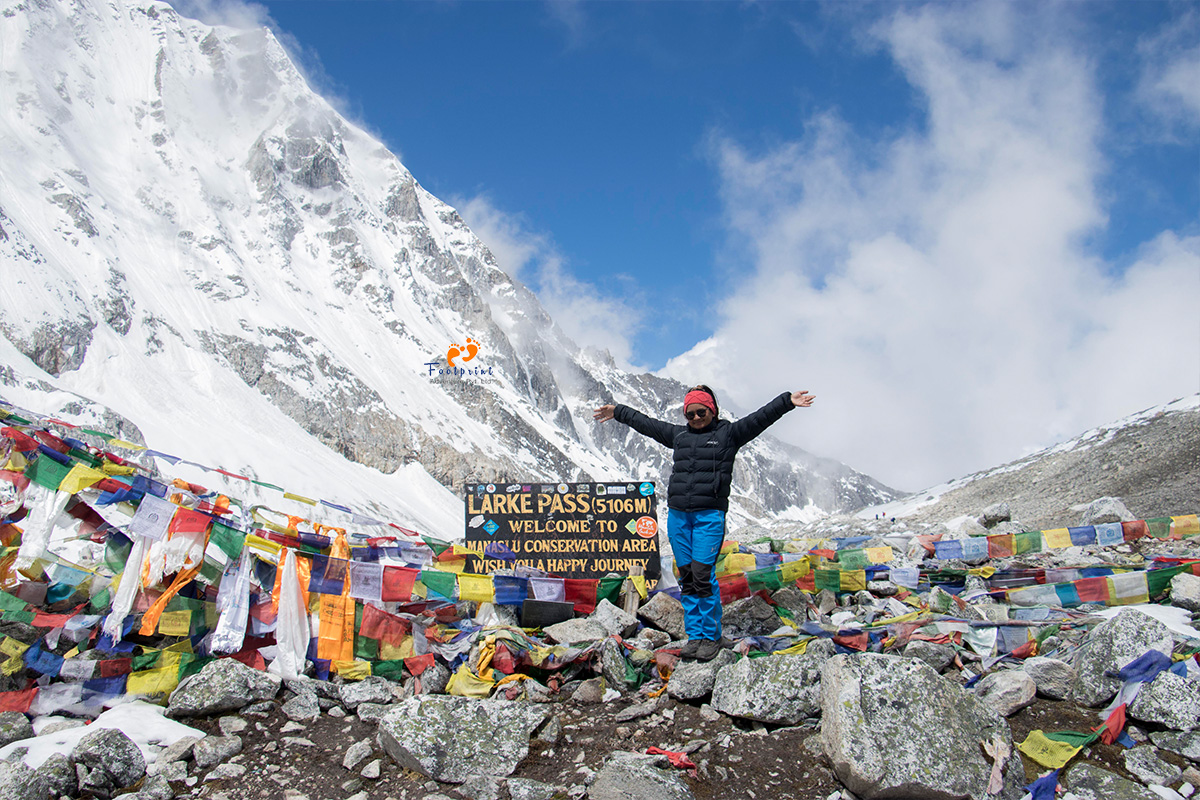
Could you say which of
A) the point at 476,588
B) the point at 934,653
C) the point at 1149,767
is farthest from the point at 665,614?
the point at 1149,767

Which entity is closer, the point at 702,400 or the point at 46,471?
the point at 702,400

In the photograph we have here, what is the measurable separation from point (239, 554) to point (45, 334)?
84.5m

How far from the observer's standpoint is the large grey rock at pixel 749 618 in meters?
7.01

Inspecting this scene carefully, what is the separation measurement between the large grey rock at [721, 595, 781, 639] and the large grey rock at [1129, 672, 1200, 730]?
2999 millimetres

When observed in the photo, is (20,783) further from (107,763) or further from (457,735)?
(457,735)

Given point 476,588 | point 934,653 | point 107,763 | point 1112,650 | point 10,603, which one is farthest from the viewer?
point 476,588

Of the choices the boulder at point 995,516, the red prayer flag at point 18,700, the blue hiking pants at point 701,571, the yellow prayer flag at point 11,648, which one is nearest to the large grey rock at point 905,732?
the blue hiking pants at point 701,571

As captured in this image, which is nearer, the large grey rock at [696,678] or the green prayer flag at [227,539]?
the large grey rock at [696,678]

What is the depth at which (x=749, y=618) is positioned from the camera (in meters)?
7.24

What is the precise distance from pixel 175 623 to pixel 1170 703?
805 centimetres

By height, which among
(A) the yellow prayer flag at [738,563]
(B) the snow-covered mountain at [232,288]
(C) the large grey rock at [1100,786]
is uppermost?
(B) the snow-covered mountain at [232,288]

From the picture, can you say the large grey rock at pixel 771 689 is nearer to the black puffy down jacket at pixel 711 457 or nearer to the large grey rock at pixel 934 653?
the large grey rock at pixel 934 653

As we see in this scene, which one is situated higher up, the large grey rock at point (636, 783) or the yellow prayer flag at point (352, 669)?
the yellow prayer flag at point (352, 669)

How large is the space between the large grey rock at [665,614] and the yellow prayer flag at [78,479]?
576 cm
